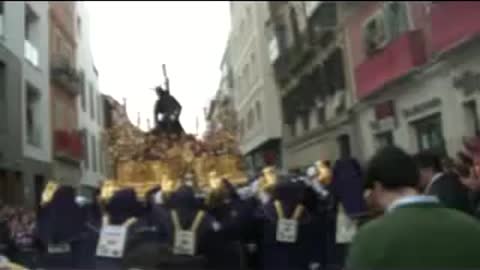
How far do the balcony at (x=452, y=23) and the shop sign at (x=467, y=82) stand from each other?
0.53m

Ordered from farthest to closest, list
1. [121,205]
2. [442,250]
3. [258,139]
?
[258,139] < [121,205] < [442,250]

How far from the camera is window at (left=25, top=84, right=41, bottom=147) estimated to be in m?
21.8

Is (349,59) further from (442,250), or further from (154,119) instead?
(442,250)

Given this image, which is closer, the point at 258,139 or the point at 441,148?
the point at 441,148

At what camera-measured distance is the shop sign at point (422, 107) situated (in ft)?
44.4

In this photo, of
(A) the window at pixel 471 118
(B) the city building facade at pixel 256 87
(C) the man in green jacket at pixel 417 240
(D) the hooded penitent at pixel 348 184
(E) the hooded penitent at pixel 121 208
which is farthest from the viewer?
(B) the city building facade at pixel 256 87

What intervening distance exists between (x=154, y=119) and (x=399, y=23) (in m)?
7.68

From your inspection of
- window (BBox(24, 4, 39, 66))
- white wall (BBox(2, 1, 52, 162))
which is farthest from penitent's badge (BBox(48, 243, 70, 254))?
window (BBox(24, 4, 39, 66))

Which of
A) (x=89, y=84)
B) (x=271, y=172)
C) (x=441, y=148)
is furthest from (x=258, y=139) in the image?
(x=271, y=172)

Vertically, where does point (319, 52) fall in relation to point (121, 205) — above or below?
above

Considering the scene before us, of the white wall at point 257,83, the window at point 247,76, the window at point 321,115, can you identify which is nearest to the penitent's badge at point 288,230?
the window at point 321,115

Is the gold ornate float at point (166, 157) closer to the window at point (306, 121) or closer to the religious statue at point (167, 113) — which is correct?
the religious statue at point (167, 113)

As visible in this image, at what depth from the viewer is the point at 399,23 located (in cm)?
1659

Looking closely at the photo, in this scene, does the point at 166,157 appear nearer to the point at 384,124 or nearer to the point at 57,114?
the point at 384,124
